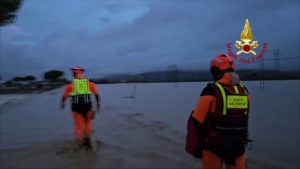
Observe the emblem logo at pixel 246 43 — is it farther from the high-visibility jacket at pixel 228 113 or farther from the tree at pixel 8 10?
the tree at pixel 8 10

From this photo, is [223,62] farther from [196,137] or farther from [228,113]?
[196,137]

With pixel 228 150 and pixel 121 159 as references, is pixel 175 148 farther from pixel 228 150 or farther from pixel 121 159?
pixel 228 150

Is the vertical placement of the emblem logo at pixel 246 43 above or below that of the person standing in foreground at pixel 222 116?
above

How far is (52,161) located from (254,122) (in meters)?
12.9

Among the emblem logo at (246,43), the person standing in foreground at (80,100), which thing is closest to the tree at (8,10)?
the person standing in foreground at (80,100)

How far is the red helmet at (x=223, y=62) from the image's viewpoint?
4.86m

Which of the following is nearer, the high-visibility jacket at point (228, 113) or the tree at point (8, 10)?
the high-visibility jacket at point (228, 113)

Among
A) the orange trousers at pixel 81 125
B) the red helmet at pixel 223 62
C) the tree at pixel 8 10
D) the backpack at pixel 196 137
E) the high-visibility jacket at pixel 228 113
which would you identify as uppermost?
the tree at pixel 8 10

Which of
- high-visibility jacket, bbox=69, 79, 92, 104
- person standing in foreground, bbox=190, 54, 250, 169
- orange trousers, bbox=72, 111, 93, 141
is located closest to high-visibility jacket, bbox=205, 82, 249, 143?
person standing in foreground, bbox=190, 54, 250, 169

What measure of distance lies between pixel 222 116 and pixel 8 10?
26.3 meters

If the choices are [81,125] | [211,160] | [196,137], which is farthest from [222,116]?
[81,125]

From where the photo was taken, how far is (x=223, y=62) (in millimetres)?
4852

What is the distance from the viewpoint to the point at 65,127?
16359 mm

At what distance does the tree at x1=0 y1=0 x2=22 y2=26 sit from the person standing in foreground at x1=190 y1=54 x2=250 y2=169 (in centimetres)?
2567
